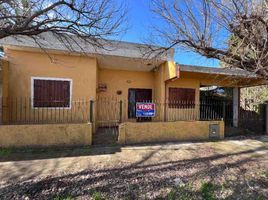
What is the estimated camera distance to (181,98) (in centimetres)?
1095

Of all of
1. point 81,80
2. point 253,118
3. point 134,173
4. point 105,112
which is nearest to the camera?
point 134,173

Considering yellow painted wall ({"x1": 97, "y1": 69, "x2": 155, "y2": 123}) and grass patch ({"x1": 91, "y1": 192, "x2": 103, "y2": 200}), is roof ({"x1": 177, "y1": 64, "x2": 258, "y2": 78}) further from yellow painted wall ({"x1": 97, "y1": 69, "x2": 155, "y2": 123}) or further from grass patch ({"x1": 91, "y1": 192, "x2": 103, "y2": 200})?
grass patch ({"x1": 91, "y1": 192, "x2": 103, "y2": 200})

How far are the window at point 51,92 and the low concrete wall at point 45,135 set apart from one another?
6.69 ft

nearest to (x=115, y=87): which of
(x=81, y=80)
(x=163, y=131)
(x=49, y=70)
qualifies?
(x=81, y=80)

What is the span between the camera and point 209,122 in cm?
830

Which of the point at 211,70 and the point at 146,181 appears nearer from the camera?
the point at 146,181

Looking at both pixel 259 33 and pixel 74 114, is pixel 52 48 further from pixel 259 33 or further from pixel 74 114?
pixel 259 33

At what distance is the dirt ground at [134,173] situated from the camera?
3.76m

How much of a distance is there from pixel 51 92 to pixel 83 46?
7.90 feet

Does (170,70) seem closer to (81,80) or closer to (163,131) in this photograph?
(163,131)

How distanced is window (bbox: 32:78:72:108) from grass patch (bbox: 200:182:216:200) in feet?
21.1

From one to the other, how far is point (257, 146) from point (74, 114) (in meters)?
7.55

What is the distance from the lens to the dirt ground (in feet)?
12.3

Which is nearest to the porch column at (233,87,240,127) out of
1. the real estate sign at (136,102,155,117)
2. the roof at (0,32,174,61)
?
the roof at (0,32,174,61)
